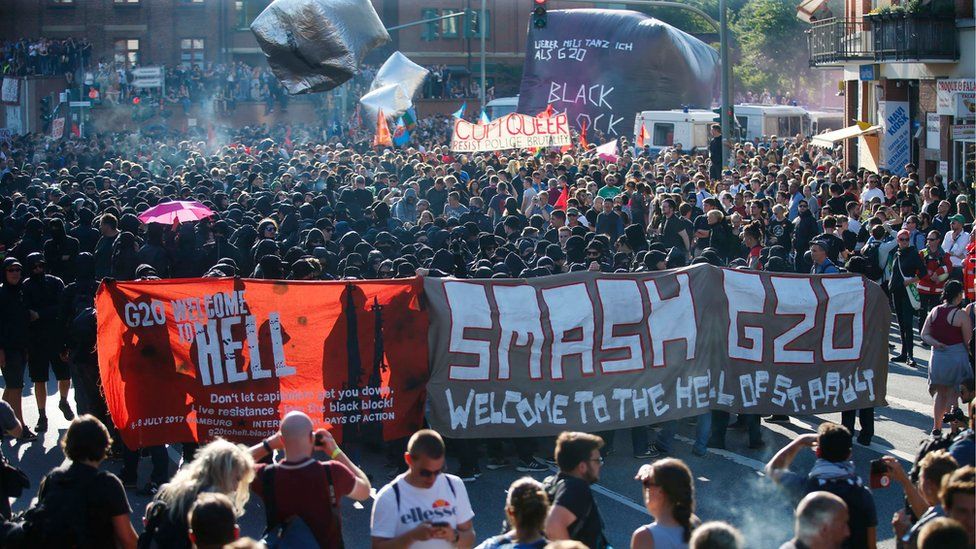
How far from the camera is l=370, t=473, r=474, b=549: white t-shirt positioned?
18.9 ft

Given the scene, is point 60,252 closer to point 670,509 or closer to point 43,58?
point 670,509

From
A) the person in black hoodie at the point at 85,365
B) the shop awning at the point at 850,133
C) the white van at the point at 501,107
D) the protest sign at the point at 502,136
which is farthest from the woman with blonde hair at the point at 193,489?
the white van at the point at 501,107

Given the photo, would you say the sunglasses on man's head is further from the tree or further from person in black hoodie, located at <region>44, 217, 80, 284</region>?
the tree

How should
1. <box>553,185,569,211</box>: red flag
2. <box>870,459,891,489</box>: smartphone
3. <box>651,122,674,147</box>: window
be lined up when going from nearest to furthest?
<box>870,459,891,489</box>: smartphone < <box>553,185,569,211</box>: red flag < <box>651,122,674,147</box>: window

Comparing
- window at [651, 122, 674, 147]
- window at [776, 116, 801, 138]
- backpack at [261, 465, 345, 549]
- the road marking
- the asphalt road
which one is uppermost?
window at [776, 116, 801, 138]

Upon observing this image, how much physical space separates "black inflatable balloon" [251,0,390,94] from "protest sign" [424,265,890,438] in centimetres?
956

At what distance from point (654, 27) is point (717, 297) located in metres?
25.2

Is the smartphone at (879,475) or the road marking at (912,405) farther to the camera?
the road marking at (912,405)

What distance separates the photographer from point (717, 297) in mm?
10438

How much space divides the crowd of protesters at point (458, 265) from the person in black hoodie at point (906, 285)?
26 mm

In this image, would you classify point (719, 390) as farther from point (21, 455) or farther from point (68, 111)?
A: point (68, 111)

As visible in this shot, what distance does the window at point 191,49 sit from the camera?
62.0 meters

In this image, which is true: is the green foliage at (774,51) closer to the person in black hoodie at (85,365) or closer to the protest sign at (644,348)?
the protest sign at (644,348)

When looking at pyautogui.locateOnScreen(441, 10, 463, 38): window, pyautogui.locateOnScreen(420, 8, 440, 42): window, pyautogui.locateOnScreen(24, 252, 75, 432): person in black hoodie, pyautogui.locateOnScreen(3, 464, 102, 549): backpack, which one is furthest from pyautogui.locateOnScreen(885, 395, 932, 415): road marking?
pyautogui.locateOnScreen(441, 10, 463, 38): window
